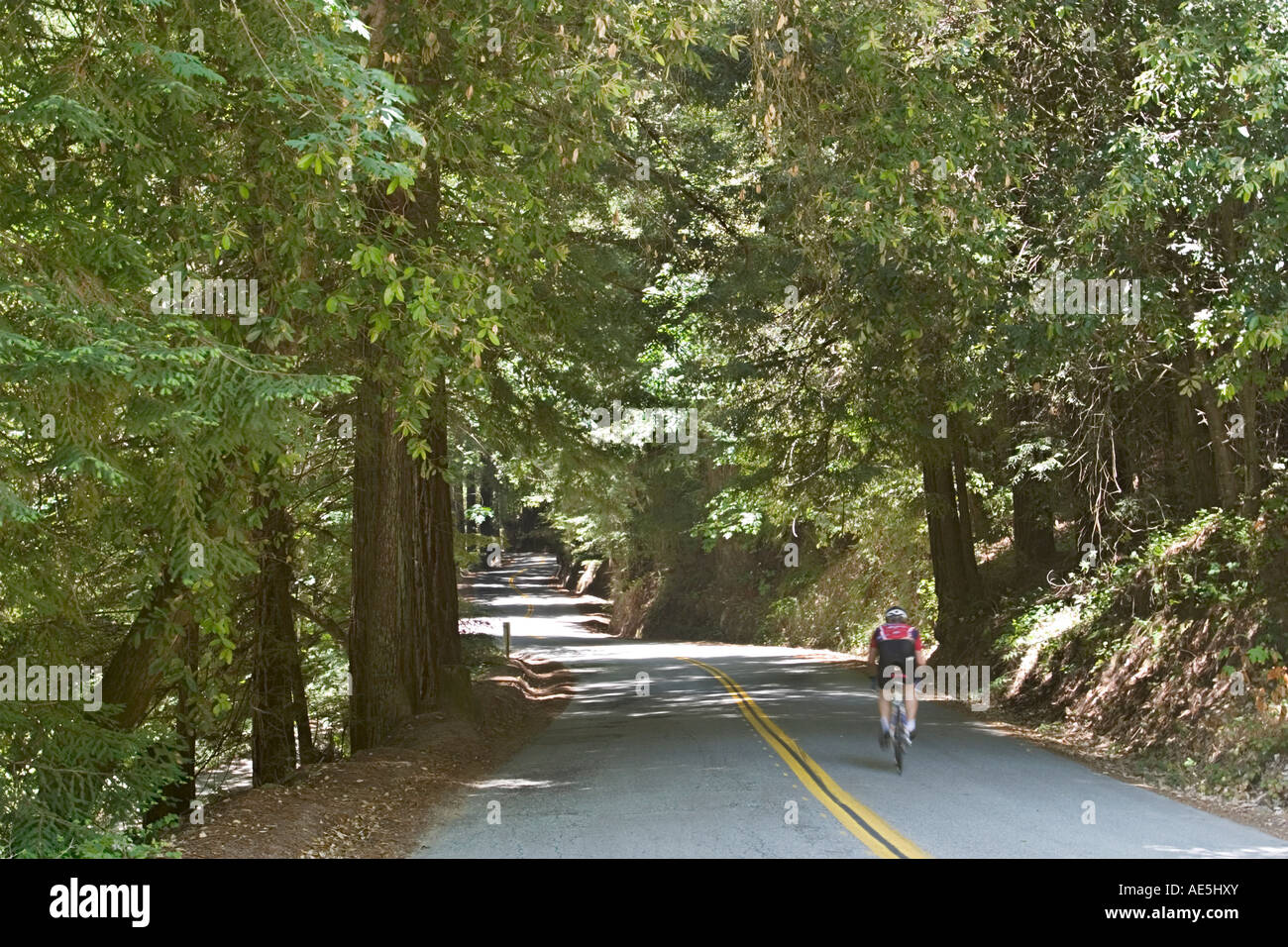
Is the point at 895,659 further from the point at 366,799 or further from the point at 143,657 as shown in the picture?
the point at 143,657

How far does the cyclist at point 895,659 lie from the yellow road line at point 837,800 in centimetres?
95

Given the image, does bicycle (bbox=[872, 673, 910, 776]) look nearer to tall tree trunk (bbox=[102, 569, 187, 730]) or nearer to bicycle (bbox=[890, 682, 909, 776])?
bicycle (bbox=[890, 682, 909, 776])

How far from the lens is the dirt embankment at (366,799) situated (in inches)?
368

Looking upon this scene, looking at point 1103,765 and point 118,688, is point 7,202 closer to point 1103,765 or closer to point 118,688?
point 118,688

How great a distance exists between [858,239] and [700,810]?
25.0 feet

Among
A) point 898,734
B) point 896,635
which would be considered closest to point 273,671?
point 896,635

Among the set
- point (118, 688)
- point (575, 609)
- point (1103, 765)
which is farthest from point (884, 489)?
point (575, 609)

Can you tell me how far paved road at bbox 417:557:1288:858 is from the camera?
877 centimetres

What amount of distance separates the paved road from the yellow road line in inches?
0.9

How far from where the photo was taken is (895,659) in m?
12.8

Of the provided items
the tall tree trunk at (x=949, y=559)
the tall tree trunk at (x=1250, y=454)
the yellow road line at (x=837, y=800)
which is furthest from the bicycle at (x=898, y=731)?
the tall tree trunk at (x=949, y=559)

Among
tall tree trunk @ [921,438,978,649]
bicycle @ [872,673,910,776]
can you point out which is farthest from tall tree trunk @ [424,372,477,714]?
tall tree trunk @ [921,438,978,649]

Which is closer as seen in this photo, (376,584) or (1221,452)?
(376,584)

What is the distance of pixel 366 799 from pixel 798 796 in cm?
415
